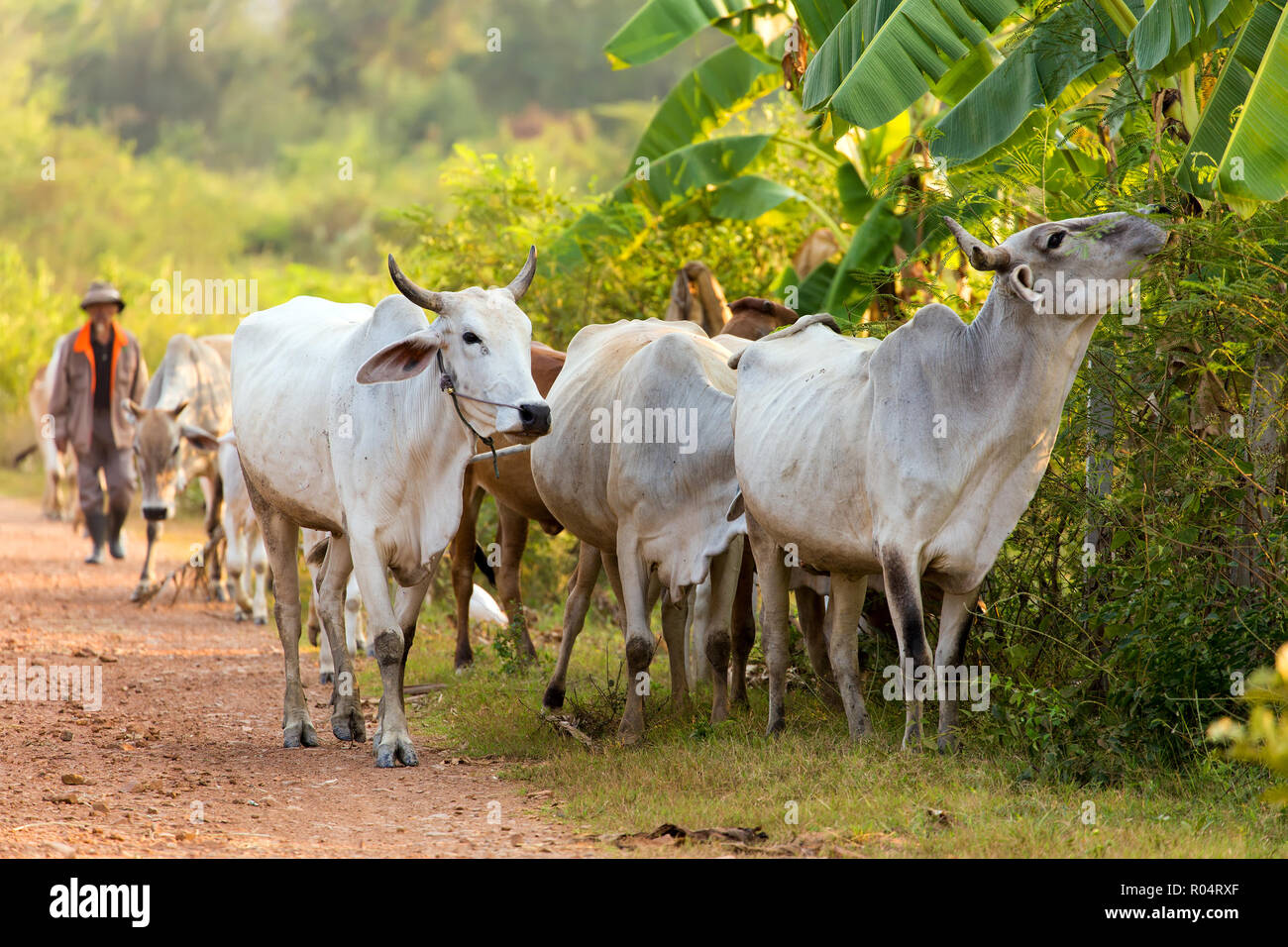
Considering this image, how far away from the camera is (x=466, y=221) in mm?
12516

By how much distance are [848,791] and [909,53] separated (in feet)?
12.4

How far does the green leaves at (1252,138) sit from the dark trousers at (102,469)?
1027 centimetres

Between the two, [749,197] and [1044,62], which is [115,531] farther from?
[1044,62]

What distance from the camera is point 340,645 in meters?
7.08

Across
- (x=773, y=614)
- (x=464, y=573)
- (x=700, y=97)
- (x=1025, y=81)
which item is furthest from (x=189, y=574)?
(x=1025, y=81)

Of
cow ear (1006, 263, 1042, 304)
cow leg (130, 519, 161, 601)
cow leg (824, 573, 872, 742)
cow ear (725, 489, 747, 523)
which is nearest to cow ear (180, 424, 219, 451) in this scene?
cow leg (130, 519, 161, 601)

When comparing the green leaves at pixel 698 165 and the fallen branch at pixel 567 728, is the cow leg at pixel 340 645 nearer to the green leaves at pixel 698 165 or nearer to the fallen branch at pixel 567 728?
the fallen branch at pixel 567 728

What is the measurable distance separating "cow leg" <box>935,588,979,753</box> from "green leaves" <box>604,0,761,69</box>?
576 cm

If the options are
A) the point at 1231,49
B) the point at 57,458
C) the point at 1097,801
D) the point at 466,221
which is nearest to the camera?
the point at 1097,801

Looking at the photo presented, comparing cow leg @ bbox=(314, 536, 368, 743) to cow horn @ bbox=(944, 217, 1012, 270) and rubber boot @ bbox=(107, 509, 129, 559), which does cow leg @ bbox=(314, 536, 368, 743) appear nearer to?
cow horn @ bbox=(944, 217, 1012, 270)

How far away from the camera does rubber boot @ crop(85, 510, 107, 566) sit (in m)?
14.0
